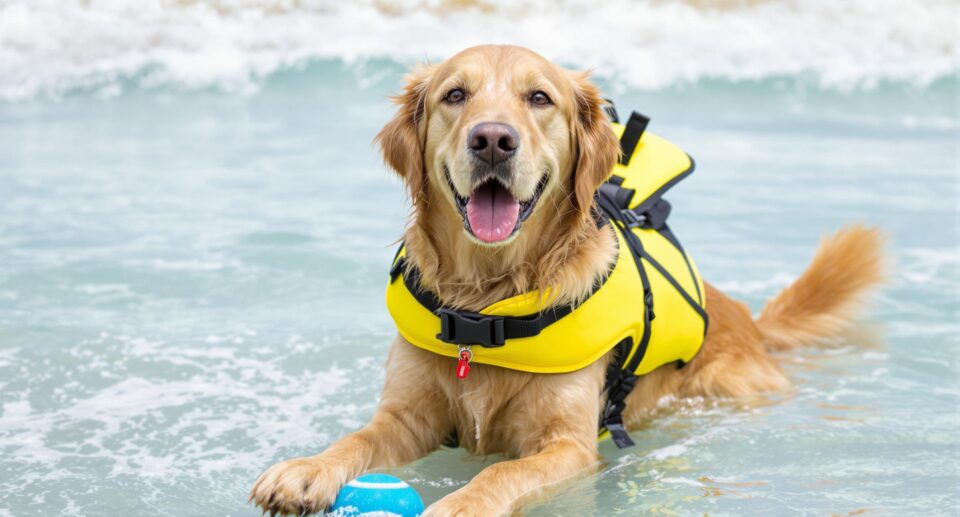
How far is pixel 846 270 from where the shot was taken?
17.6ft

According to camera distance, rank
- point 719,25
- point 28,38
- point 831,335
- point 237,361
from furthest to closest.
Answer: point 719,25 < point 28,38 < point 831,335 < point 237,361

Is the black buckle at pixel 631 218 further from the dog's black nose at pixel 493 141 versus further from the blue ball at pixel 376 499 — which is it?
the blue ball at pixel 376 499

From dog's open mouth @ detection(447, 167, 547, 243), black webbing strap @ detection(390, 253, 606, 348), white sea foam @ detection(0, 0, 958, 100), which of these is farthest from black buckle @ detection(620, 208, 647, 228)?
white sea foam @ detection(0, 0, 958, 100)

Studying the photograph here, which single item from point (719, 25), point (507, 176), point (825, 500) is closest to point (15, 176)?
A: point (507, 176)

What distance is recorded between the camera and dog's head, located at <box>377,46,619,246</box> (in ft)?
11.1

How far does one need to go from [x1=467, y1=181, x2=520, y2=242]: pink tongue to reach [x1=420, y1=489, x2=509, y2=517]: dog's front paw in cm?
82

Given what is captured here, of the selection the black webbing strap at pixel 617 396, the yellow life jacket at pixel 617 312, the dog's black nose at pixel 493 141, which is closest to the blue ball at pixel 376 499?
the yellow life jacket at pixel 617 312

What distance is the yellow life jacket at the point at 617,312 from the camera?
3596 mm

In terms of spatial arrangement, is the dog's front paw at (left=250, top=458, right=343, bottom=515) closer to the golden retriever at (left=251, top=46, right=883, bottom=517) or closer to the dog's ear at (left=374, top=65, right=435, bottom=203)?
the golden retriever at (left=251, top=46, right=883, bottom=517)

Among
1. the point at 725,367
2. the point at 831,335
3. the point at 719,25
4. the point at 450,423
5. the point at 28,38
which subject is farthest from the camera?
the point at 719,25

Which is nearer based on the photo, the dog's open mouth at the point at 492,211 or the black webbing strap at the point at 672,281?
the dog's open mouth at the point at 492,211

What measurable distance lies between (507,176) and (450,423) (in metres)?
1.00

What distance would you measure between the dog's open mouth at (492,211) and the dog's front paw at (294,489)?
2.97 feet

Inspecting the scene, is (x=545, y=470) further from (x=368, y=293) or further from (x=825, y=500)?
(x=368, y=293)
